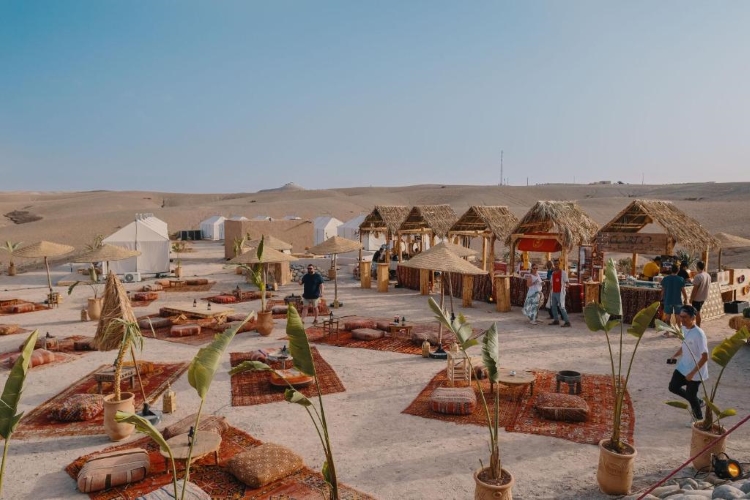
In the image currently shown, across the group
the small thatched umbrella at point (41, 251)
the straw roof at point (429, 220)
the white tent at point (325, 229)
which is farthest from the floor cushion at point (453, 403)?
the white tent at point (325, 229)

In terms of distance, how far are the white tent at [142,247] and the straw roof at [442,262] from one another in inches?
620

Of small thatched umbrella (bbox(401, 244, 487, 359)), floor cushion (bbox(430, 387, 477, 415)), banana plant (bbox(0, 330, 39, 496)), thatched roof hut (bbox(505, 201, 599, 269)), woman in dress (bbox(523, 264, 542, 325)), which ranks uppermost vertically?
thatched roof hut (bbox(505, 201, 599, 269))

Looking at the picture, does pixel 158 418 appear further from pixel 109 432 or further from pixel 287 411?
pixel 287 411

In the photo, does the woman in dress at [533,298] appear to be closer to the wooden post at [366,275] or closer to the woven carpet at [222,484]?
the wooden post at [366,275]

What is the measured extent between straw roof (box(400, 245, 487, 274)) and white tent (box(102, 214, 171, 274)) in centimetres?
1575

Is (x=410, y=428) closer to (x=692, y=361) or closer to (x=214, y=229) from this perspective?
(x=692, y=361)

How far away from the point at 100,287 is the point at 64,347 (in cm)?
1011

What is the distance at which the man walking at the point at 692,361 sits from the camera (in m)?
6.71

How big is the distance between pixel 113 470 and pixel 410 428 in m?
3.89

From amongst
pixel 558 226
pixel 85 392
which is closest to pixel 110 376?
pixel 85 392

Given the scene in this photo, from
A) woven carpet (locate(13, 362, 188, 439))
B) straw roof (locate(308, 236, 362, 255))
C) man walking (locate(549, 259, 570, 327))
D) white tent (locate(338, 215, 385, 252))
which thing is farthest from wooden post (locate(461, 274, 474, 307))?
white tent (locate(338, 215, 385, 252))

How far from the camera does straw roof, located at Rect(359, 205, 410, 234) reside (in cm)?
2367

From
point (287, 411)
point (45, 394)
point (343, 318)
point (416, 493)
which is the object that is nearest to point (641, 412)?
point (416, 493)

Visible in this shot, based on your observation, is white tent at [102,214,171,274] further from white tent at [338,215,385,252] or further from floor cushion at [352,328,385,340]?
floor cushion at [352,328,385,340]
